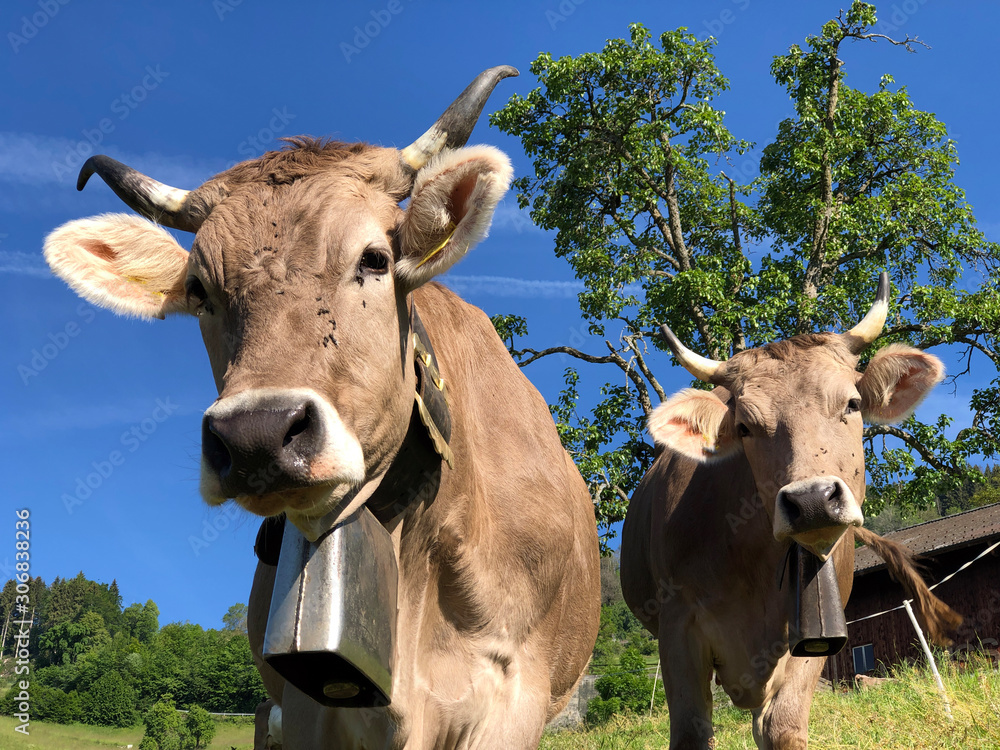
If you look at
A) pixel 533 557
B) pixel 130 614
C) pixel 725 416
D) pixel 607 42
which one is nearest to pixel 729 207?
pixel 607 42

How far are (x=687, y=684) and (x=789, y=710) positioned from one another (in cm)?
57

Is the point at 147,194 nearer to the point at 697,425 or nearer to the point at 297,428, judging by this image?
the point at 297,428

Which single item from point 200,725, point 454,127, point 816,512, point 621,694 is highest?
point 454,127

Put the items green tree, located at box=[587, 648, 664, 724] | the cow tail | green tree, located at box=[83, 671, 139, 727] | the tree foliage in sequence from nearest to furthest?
the cow tail → green tree, located at box=[587, 648, 664, 724] → the tree foliage → green tree, located at box=[83, 671, 139, 727]

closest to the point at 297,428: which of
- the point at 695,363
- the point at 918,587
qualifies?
the point at 695,363

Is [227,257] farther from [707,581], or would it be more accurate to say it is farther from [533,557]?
[707,581]

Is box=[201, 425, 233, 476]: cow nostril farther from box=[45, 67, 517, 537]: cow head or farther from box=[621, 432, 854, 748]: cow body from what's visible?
box=[621, 432, 854, 748]: cow body

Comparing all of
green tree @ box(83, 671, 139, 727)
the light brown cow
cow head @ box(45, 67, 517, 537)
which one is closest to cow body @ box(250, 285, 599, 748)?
the light brown cow

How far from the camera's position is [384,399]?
2.26 meters

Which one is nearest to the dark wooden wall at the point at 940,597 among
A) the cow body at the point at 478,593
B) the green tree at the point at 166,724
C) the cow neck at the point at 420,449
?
the cow body at the point at 478,593

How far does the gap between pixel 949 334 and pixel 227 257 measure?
16098 millimetres

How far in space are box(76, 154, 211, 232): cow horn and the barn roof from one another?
51.8 ft

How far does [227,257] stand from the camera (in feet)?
7.31

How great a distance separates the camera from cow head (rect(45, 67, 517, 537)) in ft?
6.23
